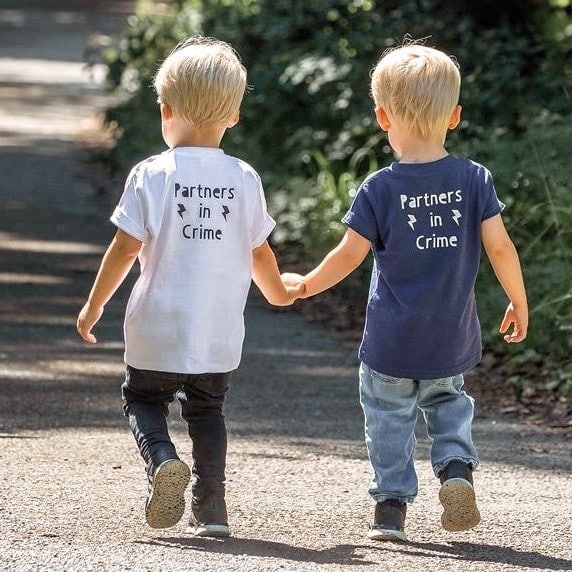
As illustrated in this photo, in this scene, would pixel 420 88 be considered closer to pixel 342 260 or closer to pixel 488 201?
pixel 488 201

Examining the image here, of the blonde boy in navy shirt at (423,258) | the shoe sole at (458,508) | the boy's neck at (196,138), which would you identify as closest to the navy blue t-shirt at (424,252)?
the blonde boy in navy shirt at (423,258)

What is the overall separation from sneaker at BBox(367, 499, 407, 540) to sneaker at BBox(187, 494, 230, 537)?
0.45 meters

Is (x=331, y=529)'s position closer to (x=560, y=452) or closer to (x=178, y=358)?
(x=178, y=358)

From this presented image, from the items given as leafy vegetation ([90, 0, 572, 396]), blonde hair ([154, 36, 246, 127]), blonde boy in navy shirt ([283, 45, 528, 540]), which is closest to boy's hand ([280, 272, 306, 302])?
blonde boy in navy shirt ([283, 45, 528, 540])

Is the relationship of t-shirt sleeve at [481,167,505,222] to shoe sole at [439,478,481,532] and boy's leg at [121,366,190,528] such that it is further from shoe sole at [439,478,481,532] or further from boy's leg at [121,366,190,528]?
boy's leg at [121,366,190,528]

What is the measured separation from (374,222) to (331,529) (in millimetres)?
996

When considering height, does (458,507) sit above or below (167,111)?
below

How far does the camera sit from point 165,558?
403 cm

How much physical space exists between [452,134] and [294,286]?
5183 millimetres

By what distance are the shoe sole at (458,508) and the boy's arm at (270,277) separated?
776 millimetres

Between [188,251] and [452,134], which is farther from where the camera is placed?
[452,134]

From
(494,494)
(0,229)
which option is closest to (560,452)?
A: (494,494)

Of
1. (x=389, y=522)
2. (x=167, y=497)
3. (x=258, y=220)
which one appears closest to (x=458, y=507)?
(x=389, y=522)

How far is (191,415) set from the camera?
4.39m
